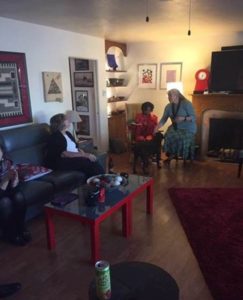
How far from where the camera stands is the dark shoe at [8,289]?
203 cm

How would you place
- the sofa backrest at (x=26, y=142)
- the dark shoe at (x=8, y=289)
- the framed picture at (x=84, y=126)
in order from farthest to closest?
the framed picture at (x=84, y=126) → the sofa backrest at (x=26, y=142) → the dark shoe at (x=8, y=289)

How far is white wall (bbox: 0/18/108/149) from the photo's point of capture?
3.75 meters

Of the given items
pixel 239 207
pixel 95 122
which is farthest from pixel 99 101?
pixel 239 207

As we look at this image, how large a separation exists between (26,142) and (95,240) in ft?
5.92

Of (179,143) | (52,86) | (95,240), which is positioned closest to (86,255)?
(95,240)

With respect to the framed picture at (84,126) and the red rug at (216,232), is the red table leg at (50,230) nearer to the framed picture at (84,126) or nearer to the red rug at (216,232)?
the red rug at (216,232)

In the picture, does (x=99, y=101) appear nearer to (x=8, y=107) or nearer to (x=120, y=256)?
(x=8, y=107)

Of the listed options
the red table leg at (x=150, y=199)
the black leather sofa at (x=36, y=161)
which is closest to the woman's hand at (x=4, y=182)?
the black leather sofa at (x=36, y=161)

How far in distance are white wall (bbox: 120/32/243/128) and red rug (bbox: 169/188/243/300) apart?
8.78 ft

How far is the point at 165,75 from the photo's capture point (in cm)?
598

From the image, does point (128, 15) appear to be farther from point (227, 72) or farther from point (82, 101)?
point (82, 101)

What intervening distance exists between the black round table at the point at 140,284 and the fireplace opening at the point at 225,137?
410cm

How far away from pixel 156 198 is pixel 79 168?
1047 mm

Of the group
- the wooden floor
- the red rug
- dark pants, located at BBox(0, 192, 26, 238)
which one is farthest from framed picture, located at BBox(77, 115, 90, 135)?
dark pants, located at BBox(0, 192, 26, 238)
